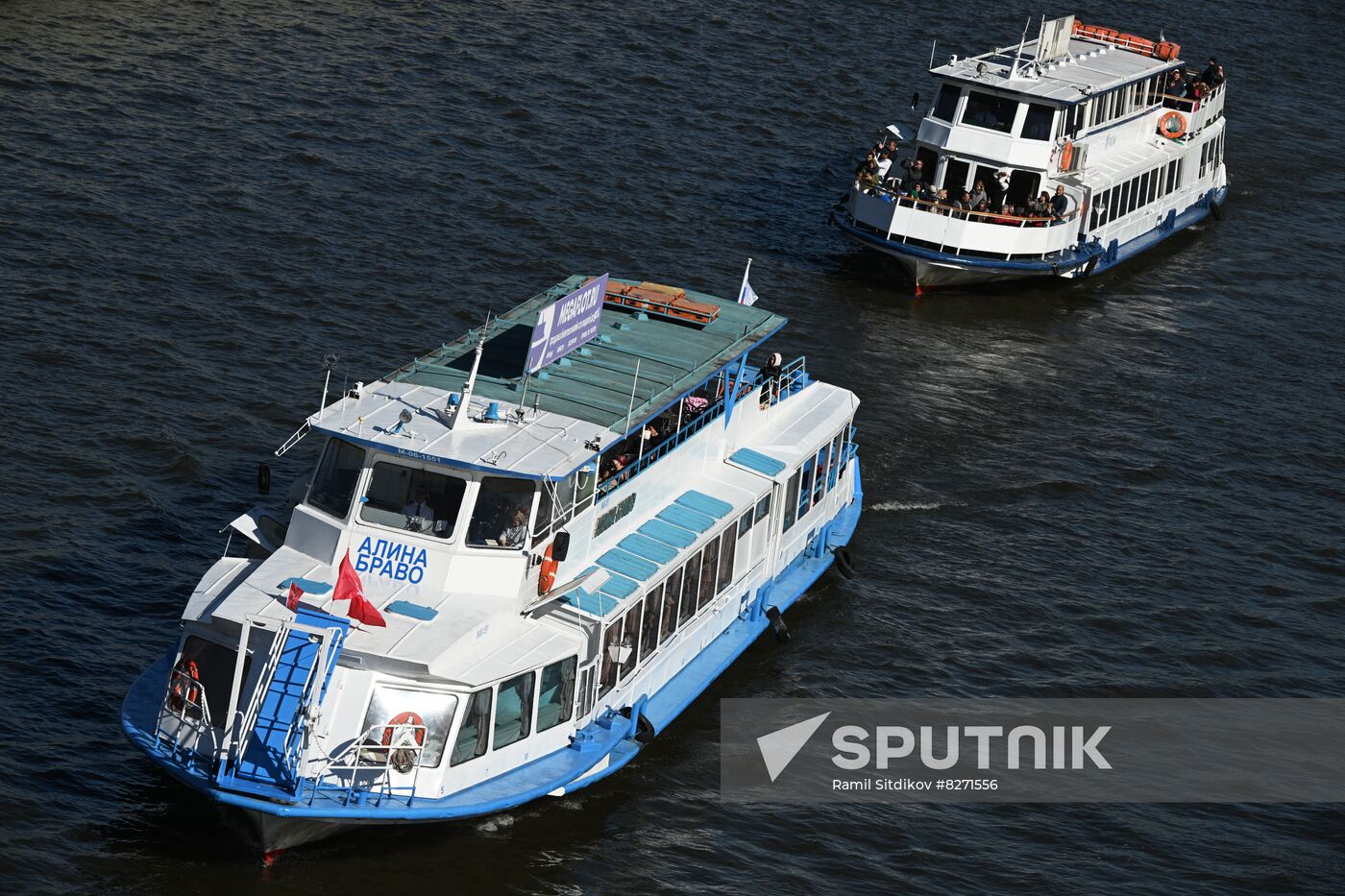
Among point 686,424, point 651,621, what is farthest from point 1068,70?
point 651,621

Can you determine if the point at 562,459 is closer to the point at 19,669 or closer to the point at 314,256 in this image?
the point at 19,669

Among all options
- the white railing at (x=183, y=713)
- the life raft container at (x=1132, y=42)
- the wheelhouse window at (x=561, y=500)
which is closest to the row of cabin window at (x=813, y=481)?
the wheelhouse window at (x=561, y=500)

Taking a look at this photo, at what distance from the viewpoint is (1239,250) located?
61250 mm

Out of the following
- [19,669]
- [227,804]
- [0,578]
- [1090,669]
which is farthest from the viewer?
[1090,669]

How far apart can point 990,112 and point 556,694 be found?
3188cm

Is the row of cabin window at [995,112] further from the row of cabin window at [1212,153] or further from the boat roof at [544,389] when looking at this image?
the boat roof at [544,389]

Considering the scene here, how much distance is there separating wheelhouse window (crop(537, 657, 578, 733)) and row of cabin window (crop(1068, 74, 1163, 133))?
32633mm

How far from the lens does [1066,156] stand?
181 feet

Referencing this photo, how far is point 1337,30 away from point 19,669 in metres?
69.6

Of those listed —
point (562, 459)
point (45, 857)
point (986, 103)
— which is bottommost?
point (45, 857)

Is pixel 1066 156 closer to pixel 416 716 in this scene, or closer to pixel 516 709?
pixel 516 709

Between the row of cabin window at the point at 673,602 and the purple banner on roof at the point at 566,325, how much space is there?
424 centimetres

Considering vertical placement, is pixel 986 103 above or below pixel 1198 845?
above

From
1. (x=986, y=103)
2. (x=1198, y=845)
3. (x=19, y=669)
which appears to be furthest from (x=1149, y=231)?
(x=19, y=669)
